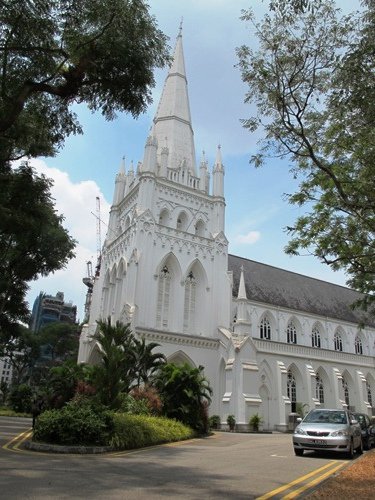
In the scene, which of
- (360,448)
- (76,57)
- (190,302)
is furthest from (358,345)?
(76,57)

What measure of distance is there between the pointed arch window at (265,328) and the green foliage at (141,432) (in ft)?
68.4

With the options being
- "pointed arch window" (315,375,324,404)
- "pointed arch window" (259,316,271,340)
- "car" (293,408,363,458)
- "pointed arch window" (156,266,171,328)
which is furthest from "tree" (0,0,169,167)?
"pointed arch window" (315,375,324,404)

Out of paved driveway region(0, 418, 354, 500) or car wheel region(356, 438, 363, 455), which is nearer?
paved driveway region(0, 418, 354, 500)

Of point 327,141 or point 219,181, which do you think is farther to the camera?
point 219,181

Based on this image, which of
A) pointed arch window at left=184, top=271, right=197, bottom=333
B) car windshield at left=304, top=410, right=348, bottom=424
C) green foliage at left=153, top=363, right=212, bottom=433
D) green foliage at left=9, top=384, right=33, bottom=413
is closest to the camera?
car windshield at left=304, top=410, right=348, bottom=424

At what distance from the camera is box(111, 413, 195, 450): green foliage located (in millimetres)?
13461

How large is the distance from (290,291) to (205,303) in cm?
1390

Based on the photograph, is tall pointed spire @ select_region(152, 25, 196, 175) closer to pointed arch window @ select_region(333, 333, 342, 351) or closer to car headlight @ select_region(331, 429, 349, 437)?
pointed arch window @ select_region(333, 333, 342, 351)

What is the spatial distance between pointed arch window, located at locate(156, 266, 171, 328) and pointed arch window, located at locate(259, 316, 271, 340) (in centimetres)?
1058

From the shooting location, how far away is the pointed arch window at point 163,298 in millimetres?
30250

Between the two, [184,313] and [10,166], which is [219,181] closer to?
[184,313]

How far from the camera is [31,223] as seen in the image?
1634cm

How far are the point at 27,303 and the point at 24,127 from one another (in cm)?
1710

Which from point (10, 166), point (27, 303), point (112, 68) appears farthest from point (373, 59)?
point (27, 303)
